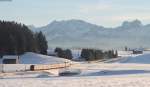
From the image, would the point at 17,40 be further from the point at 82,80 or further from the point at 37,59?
the point at 82,80

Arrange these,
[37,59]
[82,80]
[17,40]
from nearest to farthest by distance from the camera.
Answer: [82,80]
[37,59]
[17,40]

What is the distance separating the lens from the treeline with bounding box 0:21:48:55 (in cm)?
13638

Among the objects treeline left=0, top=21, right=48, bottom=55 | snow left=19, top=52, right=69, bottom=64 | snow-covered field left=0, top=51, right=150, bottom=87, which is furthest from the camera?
treeline left=0, top=21, right=48, bottom=55

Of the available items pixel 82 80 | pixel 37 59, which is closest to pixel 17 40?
pixel 37 59

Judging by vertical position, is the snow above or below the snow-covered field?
above

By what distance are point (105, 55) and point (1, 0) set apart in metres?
149

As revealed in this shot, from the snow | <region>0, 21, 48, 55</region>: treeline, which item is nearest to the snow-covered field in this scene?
the snow

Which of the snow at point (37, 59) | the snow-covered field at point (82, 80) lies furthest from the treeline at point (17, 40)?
the snow-covered field at point (82, 80)

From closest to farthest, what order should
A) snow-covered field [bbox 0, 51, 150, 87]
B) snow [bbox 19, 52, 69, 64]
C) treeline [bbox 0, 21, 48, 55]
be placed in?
snow-covered field [bbox 0, 51, 150, 87] < snow [bbox 19, 52, 69, 64] < treeline [bbox 0, 21, 48, 55]

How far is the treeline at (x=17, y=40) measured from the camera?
136 metres

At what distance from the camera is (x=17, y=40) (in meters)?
139

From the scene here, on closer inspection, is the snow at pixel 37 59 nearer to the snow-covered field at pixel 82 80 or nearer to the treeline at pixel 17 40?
the treeline at pixel 17 40

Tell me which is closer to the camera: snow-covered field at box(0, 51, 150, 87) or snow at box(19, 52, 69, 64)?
snow-covered field at box(0, 51, 150, 87)

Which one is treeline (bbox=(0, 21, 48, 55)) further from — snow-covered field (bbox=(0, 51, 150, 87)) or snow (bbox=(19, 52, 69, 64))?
snow-covered field (bbox=(0, 51, 150, 87))
